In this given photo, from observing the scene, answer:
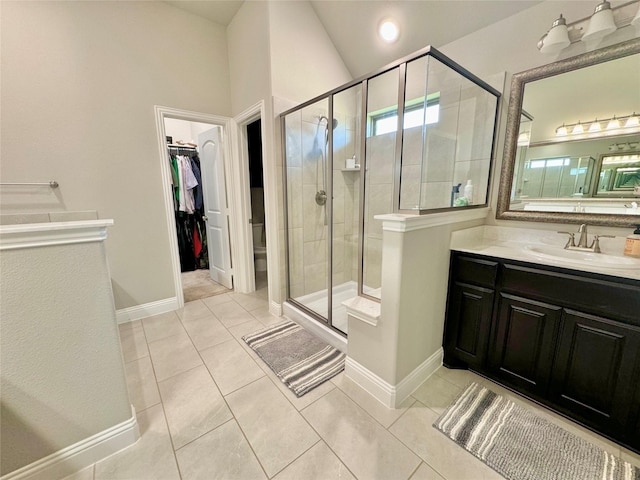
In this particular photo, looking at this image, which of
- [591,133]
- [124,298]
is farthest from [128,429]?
[591,133]

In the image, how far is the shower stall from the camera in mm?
1579

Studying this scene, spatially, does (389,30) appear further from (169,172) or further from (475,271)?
(169,172)

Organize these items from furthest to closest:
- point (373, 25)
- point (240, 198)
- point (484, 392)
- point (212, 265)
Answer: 1. point (212, 265)
2. point (240, 198)
3. point (373, 25)
4. point (484, 392)

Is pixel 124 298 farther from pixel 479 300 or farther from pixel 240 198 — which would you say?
pixel 479 300

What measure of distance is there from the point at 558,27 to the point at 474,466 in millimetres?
2455

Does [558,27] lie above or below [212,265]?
above

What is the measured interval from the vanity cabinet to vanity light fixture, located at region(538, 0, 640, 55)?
135 centimetres

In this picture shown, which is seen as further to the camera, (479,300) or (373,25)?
(373,25)

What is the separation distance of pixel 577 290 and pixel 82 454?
255 centimetres

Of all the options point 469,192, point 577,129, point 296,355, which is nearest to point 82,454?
point 296,355

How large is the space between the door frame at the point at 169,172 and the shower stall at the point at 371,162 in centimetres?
89

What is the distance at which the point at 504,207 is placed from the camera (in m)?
1.92

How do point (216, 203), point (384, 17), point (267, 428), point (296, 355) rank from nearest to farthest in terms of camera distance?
point (267, 428) < point (296, 355) < point (384, 17) < point (216, 203)

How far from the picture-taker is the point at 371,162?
275 centimetres
